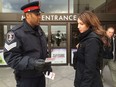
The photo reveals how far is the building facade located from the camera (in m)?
10.2

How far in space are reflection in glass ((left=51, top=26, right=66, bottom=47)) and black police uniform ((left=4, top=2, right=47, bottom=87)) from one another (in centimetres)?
717

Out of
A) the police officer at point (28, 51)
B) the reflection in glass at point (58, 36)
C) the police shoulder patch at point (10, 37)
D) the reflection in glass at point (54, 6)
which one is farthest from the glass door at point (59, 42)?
the police shoulder patch at point (10, 37)

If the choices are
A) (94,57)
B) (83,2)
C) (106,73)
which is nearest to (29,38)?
(94,57)

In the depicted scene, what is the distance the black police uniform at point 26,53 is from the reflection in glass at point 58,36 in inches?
282

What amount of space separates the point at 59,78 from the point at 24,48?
5.19 metres

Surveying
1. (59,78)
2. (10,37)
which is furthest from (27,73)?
(59,78)

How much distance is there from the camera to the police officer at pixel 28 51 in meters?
2.82

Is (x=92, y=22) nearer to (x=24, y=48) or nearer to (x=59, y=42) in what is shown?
(x=24, y=48)

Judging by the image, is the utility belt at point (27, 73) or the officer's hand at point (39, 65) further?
the utility belt at point (27, 73)

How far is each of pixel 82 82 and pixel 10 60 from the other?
0.97m

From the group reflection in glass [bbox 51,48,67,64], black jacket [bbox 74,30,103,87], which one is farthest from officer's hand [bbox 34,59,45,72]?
reflection in glass [bbox 51,48,67,64]

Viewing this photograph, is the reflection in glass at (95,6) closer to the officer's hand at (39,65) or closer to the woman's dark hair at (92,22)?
the woman's dark hair at (92,22)

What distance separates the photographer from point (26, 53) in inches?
117

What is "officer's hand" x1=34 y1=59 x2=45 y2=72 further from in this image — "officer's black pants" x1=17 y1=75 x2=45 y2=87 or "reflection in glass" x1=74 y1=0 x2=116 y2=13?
"reflection in glass" x1=74 y1=0 x2=116 y2=13
